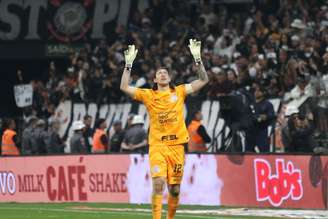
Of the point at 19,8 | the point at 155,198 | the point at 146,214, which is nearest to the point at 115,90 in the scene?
the point at 19,8

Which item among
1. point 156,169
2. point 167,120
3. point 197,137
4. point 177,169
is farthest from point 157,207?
point 197,137

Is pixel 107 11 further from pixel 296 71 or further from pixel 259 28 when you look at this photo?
pixel 296 71

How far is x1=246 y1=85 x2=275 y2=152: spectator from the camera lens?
22312mm

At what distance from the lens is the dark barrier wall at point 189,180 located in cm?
2008

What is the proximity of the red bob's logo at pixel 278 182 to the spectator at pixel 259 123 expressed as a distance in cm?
170

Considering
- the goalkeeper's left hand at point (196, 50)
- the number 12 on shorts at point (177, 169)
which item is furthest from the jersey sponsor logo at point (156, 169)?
the goalkeeper's left hand at point (196, 50)

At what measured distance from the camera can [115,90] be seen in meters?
30.1

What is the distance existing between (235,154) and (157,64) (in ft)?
27.9

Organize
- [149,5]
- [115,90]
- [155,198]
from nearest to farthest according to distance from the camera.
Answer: [155,198]
[115,90]
[149,5]

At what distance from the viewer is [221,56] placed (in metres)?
27.8

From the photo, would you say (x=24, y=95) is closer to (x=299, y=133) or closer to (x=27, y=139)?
(x=27, y=139)

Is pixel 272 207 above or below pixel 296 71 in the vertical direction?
below

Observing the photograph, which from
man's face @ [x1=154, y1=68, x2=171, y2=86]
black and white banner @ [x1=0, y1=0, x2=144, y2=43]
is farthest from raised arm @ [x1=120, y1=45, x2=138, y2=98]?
black and white banner @ [x1=0, y1=0, x2=144, y2=43]

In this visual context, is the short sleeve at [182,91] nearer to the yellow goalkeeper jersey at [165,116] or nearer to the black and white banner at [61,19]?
the yellow goalkeeper jersey at [165,116]
